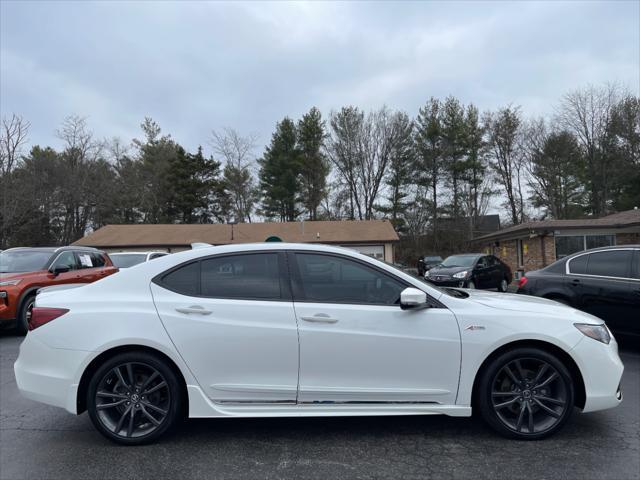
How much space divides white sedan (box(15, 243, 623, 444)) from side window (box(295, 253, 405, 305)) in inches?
0.5

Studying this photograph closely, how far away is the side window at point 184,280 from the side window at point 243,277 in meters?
0.05

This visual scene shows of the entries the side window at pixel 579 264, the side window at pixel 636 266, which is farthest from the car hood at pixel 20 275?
the side window at pixel 636 266

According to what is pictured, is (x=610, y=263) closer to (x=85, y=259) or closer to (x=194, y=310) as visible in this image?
(x=194, y=310)

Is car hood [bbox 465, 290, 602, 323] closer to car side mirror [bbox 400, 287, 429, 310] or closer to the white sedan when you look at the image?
the white sedan

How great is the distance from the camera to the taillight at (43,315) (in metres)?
3.38

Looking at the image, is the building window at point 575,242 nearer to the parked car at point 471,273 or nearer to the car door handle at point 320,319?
the parked car at point 471,273

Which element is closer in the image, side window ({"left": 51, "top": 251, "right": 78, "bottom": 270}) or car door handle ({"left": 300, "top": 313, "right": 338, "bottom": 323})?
car door handle ({"left": 300, "top": 313, "right": 338, "bottom": 323})

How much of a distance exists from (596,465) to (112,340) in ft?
11.8

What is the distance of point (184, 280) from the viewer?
3.51 m

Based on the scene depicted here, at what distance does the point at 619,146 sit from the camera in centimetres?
3309

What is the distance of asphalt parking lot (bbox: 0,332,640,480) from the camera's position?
289cm

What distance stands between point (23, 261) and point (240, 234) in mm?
23218

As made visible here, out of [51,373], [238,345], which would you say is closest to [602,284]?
[238,345]

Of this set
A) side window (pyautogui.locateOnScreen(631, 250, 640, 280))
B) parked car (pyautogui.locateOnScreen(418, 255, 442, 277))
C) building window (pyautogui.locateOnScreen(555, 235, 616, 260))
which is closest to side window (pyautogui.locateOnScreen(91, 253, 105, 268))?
side window (pyautogui.locateOnScreen(631, 250, 640, 280))
